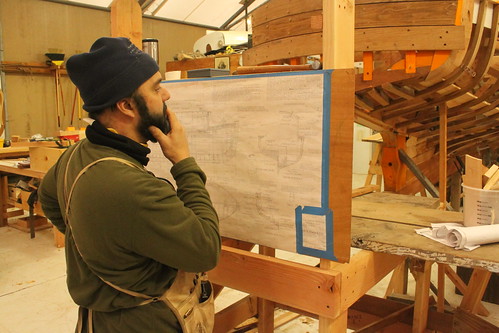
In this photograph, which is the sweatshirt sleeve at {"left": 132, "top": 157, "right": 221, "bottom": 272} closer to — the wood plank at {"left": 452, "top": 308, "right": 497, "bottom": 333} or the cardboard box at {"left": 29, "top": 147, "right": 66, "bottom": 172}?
the wood plank at {"left": 452, "top": 308, "right": 497, "bottom": 333}

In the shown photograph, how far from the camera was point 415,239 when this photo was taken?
56.4 inches

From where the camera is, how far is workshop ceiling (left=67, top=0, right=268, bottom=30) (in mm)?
7660

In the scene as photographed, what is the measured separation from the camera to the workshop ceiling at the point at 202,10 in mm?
7660

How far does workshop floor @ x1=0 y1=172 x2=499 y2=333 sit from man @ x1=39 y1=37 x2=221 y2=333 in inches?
78.0

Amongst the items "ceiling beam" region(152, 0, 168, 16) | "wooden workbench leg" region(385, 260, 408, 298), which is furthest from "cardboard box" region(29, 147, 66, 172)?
"ceiling beam" region(152, 0, 168, 16)

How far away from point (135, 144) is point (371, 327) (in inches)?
59.6

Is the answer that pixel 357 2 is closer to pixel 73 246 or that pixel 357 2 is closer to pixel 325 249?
pixel 325 249

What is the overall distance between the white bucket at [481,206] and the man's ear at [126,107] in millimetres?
1124

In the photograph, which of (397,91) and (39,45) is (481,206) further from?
(39,45)

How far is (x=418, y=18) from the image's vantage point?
187 cm

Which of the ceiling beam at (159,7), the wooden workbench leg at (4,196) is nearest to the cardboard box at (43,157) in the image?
the wooden workbench leg at (4,196)

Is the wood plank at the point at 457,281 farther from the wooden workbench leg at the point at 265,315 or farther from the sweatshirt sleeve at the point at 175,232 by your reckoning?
the sweatshirt sleeve at the point at 175,232

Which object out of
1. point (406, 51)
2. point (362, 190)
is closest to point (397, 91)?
point (406, 51)

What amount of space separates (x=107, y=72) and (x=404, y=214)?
1342mm
